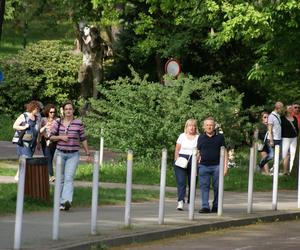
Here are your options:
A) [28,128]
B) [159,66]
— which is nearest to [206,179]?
[28,128]

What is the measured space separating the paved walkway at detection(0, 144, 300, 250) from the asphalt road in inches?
6.6

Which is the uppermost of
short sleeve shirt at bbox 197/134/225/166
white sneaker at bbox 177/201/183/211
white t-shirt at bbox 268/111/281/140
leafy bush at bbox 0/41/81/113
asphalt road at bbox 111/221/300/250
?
leafy bush at bbox 0/41/81/113

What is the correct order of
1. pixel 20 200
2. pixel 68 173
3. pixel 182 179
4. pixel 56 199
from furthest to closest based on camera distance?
pixel 182 179 < pixel 68 173 < pixel 56 199 < pixel 20 200

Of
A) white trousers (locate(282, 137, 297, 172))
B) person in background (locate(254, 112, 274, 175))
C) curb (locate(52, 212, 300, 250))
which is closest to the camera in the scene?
curb (locate(52, 212, 300, 250))

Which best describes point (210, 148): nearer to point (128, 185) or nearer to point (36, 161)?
point (36, 161)

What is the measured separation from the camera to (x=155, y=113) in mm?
25000

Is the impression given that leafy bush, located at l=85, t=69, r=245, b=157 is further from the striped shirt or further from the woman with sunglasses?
the striped shirt

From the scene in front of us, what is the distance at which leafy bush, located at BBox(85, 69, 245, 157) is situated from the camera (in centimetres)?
2466

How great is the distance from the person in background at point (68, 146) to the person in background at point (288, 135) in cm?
971

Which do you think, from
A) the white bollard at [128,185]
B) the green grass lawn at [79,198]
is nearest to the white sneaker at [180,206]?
the green grass lawn at [79,198]

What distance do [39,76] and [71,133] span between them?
91.4ft

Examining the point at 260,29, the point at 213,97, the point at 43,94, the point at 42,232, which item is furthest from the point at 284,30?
the point at 43,94

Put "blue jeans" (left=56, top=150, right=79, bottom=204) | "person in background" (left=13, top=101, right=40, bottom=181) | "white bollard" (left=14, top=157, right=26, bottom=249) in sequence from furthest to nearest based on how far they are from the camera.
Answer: "person in background" (left=13, top=101, right=40, bottom=181) → "blue jeans" (left=56, top=150, right=79, bottom=204) → "white bollard" (left=14, top=157, right=26, bottom=249)

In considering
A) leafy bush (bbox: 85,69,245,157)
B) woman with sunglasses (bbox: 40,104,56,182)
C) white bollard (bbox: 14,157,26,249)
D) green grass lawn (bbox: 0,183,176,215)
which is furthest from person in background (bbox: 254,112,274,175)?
white bollard (bbox: 14,157,26,249)
